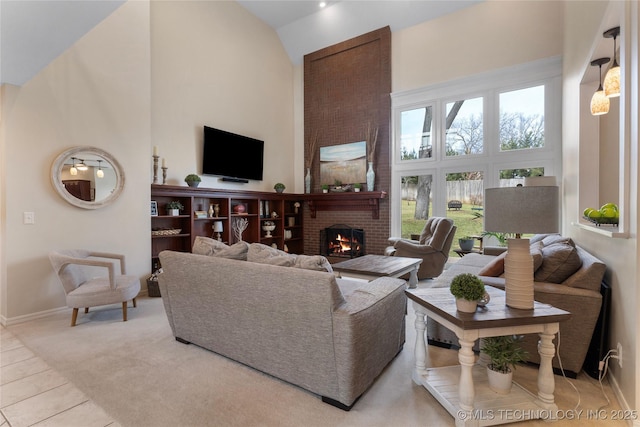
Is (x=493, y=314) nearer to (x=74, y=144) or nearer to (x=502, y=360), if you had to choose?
(x=502, y=360)

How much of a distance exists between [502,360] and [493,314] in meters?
0.37

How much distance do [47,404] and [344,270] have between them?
2435mm

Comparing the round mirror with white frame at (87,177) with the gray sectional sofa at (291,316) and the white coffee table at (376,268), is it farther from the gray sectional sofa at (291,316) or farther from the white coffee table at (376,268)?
the white coffee table at (376,268)

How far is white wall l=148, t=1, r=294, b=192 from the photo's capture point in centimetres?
461

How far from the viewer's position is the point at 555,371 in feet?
6.79

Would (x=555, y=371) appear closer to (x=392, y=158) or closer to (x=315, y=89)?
(x=392, y=158)

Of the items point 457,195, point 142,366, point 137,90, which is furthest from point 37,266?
point 457,195

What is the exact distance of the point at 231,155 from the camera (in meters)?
5.50

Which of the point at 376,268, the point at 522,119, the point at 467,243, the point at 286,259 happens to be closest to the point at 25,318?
the point at 286,259

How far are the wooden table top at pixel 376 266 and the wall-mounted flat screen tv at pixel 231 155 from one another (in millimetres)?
3023

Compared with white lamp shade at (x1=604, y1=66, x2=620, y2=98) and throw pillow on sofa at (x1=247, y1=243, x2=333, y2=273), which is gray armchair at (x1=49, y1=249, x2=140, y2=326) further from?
white lamp shade at (x1=604, y1=66, x2=620, y2=98)

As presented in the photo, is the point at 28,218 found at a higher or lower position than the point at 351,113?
lower

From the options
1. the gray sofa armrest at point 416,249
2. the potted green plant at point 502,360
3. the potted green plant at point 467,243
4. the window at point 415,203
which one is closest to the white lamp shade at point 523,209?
the potted green plant at point 502,360

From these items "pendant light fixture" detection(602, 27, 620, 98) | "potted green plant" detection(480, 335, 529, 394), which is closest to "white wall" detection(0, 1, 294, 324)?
"potted green plant" detection(480, 335, 529, 394)
